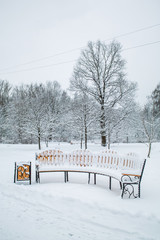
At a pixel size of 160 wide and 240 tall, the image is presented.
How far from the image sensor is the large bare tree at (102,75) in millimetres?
17844

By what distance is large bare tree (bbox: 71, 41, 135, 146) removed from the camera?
58.5 ft

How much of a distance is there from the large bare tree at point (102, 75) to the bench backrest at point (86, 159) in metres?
11.6

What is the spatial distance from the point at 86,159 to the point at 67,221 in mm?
3043

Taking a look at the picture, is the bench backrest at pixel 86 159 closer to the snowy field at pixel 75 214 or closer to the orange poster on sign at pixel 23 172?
the orange poster on sign at pixel 23 172

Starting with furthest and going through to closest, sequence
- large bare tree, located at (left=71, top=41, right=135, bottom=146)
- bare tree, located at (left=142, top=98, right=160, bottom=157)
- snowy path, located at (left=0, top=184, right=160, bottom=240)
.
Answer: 1. large bare tree, located at (left=71, top=41, right=135, bottom=146)
2. bare tree, located at (left=142, top=98, right=160, bottom=157)
3. snowy path, located at (left=0, top=184, right=160, bottom=240)

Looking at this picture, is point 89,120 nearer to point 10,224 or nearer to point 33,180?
point 33,180

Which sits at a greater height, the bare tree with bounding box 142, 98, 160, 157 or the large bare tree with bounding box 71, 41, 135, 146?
the large bare tree with bounding box 71, 41, 135, 146

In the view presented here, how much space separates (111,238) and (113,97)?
16.1m

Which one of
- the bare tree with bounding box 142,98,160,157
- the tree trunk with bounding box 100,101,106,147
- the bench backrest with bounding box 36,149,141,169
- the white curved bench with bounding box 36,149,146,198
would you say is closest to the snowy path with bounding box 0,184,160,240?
the white curved bench with bounding box 36,149,146,198

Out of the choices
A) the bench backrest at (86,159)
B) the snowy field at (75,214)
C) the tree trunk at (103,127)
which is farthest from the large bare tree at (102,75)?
the snowy field at (75,214)

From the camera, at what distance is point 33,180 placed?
6230 mm

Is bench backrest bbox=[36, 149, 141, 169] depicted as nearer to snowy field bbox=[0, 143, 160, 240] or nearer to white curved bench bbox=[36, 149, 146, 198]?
white curved bench bbox=[36, 149, 146, 198]

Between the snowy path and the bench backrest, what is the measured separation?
2.12 m

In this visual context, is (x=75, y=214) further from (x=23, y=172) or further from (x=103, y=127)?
(x=103, y=127)
